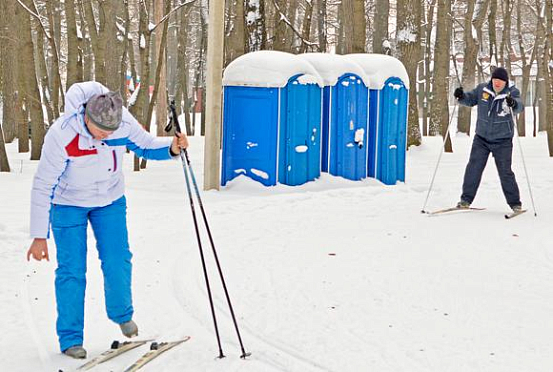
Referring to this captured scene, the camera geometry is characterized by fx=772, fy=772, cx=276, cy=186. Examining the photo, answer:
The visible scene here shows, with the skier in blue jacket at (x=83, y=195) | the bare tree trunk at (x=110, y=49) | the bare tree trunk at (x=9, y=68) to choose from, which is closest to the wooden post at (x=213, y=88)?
the bare tree trunk at (x=9, y=68)

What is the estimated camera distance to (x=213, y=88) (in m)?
11.1

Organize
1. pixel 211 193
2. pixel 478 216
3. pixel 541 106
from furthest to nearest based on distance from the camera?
pixel 541 106 < pixel 211 193 < pixel 478 216

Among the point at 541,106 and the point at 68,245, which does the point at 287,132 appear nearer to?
the point at 68,245

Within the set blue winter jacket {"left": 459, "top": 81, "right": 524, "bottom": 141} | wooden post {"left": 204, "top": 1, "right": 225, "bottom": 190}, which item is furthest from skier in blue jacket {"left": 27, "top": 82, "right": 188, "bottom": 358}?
wooden post {"left": 204, "top": 1, "right": 225, "bottom": 190}

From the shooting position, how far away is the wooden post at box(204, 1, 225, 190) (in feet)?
36.5

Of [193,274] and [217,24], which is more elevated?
[217,24]

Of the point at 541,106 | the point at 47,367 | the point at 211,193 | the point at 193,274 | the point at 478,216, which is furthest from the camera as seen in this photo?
the point at 541,106

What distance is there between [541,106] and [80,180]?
31.7 meters

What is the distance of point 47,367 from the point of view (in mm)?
4250

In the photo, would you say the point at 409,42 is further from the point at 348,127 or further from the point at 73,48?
the point at 73,48

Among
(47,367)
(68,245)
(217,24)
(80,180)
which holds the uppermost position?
(217,24)

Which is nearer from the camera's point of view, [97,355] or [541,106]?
[97,355]

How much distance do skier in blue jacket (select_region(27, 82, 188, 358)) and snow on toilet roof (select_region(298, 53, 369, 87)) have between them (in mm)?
7600

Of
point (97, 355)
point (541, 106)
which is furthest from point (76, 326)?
Result: point (541, 106)
